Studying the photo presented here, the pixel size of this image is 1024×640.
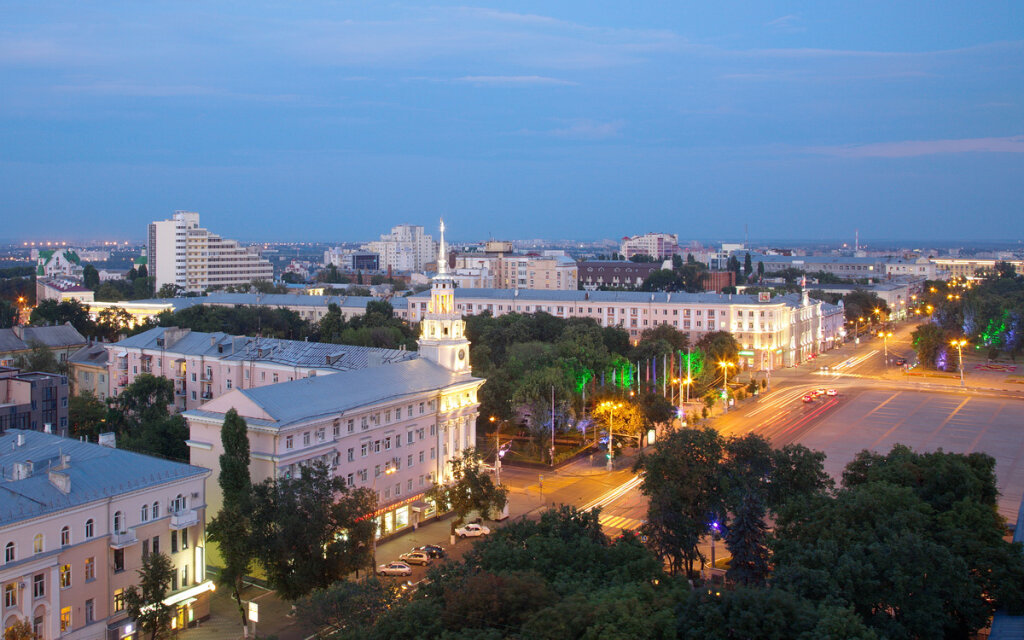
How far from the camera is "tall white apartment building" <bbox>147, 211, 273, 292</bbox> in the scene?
552 feet

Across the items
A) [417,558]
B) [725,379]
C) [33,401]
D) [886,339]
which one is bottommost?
[417,558]

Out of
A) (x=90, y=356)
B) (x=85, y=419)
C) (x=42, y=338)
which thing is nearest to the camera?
(x=85, y=419)

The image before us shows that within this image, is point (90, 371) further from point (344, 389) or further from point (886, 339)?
point (886, 339)

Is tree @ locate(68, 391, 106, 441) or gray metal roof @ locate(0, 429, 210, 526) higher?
gray metal roof @ locate(0, 429, 210, 526)

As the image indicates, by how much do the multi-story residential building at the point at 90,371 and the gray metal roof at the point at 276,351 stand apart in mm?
3884

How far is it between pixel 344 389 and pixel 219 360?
22.2 meters

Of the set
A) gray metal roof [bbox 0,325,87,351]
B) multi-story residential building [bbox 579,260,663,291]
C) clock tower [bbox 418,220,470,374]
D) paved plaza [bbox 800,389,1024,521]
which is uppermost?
multi-story residential building [bbox 579,260,663,291]

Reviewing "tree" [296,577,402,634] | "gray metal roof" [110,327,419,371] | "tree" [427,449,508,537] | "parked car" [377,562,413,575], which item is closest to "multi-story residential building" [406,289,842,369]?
"gray metal roof" [110,327,419,371]

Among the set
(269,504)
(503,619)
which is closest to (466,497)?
(269,504)

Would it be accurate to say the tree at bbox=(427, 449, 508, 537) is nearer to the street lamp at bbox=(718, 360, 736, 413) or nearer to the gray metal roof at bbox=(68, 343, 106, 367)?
the street lamp at bbox=(718, 360, 736, 413)

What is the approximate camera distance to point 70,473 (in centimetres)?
2912

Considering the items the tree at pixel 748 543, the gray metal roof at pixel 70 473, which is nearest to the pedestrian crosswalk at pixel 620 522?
the tree at pixel 748 543

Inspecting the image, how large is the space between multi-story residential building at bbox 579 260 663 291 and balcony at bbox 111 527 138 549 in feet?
512

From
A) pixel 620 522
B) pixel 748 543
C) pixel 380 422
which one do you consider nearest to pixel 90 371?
pixel 380 422
